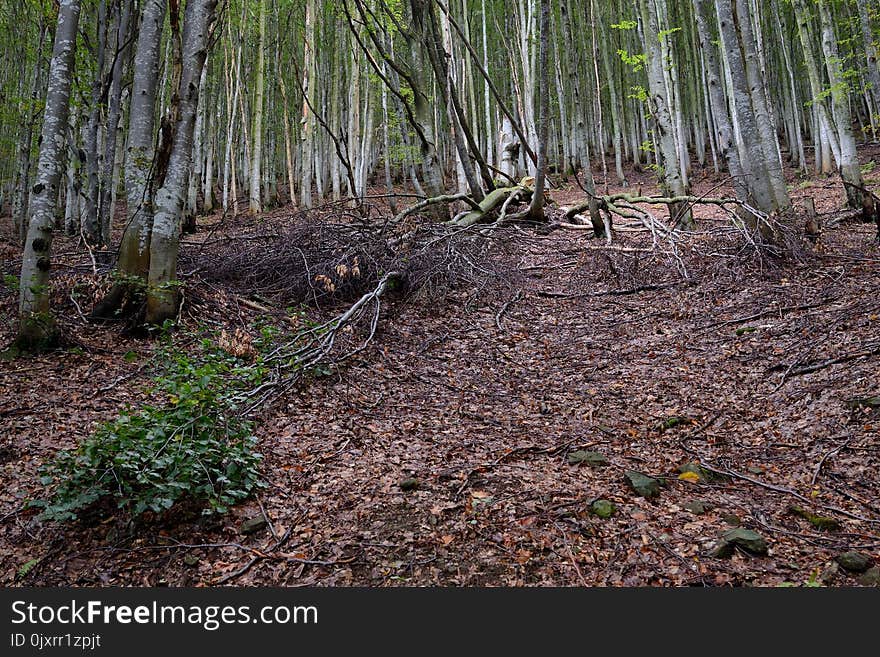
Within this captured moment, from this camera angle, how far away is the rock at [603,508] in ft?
9.52

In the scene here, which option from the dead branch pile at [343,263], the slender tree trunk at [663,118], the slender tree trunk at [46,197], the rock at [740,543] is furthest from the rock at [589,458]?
the slender tree trunk at [663,118]

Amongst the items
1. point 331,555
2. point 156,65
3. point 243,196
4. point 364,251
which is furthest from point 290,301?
point 243,196

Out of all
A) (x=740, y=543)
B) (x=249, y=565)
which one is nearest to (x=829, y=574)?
(x=740, y=543)

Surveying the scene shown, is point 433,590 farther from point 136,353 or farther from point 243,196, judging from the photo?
point 243,196

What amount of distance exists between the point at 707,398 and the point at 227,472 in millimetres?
3631

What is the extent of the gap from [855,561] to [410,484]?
2.25m

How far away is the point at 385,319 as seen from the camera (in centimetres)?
645

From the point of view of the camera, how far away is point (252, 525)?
3006 millimetres

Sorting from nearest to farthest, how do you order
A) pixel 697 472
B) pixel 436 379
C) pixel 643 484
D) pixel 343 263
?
pixel 643 484
pixel 697 472
pixel 436 379
pixel 343 263

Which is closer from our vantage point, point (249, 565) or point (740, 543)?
point (740, 543)

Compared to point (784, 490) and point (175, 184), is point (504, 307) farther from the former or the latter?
point (784, 490)

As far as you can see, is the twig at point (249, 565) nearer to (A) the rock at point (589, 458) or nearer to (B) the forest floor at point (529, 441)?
(B) the forest floor at point (529, 441)

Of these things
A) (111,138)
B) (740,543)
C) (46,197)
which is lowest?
(740,543)

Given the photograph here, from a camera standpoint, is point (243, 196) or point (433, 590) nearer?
point (433, 590)
